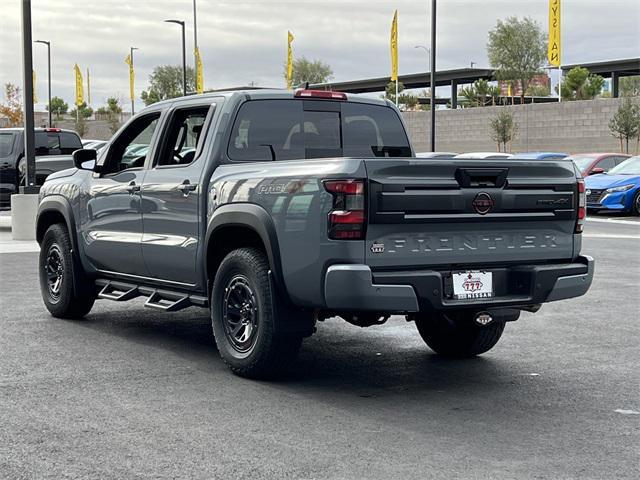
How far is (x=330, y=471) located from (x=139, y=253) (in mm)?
3766

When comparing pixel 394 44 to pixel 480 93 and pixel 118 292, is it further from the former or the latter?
pixel 118 292

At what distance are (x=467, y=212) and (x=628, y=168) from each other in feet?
66.4

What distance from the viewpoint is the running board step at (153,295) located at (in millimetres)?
7531

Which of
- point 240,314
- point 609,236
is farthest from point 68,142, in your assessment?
point 240,314

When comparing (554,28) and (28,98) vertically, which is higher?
(554,28)

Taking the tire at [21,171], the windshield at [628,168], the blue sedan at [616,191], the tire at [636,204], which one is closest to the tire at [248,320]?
the tire at [21,171]

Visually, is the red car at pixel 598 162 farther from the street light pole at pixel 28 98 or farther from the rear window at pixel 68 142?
the street light pole at pixel 28 98

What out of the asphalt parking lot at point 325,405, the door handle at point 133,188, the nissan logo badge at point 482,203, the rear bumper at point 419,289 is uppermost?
the door handle at point 133,188

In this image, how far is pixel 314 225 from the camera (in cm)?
610

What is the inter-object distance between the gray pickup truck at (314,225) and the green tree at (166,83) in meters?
85.1

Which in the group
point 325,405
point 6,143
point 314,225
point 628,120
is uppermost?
point 628,120

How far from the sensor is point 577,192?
691cm

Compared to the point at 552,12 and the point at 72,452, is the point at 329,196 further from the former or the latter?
the point at 552,12

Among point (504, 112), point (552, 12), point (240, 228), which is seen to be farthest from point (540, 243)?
point (504, 112)
